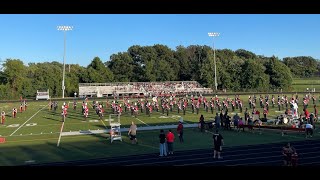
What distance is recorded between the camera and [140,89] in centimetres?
6981

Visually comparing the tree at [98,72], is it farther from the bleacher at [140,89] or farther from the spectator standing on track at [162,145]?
the spectator standing on track at [162,145]

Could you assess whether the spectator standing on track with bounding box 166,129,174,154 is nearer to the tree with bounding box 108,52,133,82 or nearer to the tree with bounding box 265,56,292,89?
the tree with bounding box 265,56,292,89

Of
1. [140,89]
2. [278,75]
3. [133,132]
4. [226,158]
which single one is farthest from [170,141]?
[278,75]

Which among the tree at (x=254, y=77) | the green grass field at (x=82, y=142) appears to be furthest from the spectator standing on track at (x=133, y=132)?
the tree at (x=254, y=77)

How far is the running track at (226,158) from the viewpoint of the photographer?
1272 centimetres

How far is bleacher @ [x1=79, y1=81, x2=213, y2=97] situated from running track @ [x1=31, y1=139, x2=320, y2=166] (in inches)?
2009

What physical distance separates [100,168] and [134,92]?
66.5 m

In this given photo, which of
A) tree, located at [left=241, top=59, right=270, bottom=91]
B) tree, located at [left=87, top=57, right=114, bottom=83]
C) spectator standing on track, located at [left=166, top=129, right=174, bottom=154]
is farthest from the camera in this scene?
tree, located at [left=87, top=57, right=114, bottom=83]

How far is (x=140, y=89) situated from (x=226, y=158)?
56.6m

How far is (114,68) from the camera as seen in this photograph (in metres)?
85.1

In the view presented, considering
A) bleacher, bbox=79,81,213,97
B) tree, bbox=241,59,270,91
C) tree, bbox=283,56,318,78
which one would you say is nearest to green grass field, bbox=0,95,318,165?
bleacher, bbox=79,81,213,97

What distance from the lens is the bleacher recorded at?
222 feet

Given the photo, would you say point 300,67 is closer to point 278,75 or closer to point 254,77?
point 278,75

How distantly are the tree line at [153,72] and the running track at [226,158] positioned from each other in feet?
190
